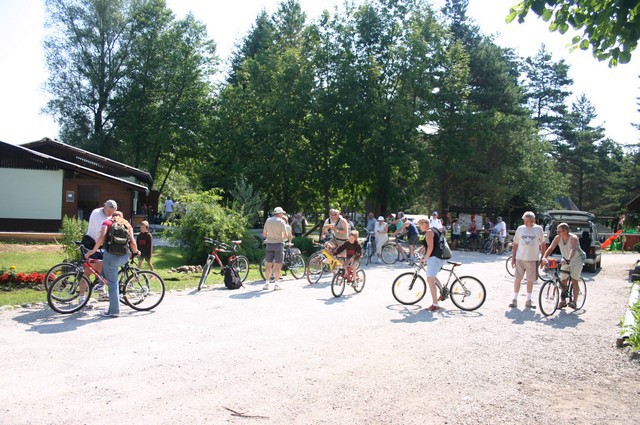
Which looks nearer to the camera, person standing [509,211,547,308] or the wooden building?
person standing [509,211,547,308]

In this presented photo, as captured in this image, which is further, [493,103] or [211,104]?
[211,104]

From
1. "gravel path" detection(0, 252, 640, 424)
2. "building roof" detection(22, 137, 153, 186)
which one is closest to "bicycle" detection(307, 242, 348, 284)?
"gravel path" detection(0, 252, 640, 424)

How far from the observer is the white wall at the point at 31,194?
25.7 metres

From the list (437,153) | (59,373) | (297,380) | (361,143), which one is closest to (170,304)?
(59,373)

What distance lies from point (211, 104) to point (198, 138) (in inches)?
147

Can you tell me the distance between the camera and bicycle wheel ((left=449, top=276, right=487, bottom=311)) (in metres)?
10.0

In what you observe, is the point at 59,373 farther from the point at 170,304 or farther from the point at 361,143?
the point at 361,143

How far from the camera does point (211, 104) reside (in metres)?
44.8

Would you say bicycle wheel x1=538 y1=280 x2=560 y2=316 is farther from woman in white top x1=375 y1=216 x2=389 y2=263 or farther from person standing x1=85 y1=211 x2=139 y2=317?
woman in white top x1=375 y1=216 x2=389 y2=263

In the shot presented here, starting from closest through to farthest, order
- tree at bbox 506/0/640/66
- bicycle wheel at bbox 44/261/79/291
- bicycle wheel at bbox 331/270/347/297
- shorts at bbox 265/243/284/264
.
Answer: tree at bbox 506/0/640/66
bicycle wheel at bbox 44/261/79/291
bicycle wheel at bbox 331/270/347/297
shorts at bbox 265/243/284/264

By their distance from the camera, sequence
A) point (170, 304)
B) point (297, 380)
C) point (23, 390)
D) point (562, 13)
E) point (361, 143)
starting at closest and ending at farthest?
point (23, 390)
point (297, 380)
point (562, 13)
point (170, 304)
point (361, 143)

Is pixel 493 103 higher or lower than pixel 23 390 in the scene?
higher

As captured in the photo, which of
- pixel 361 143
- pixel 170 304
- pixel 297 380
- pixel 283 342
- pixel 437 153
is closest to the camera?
pixel 297 380

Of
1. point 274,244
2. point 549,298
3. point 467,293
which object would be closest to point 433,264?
point 467,293
